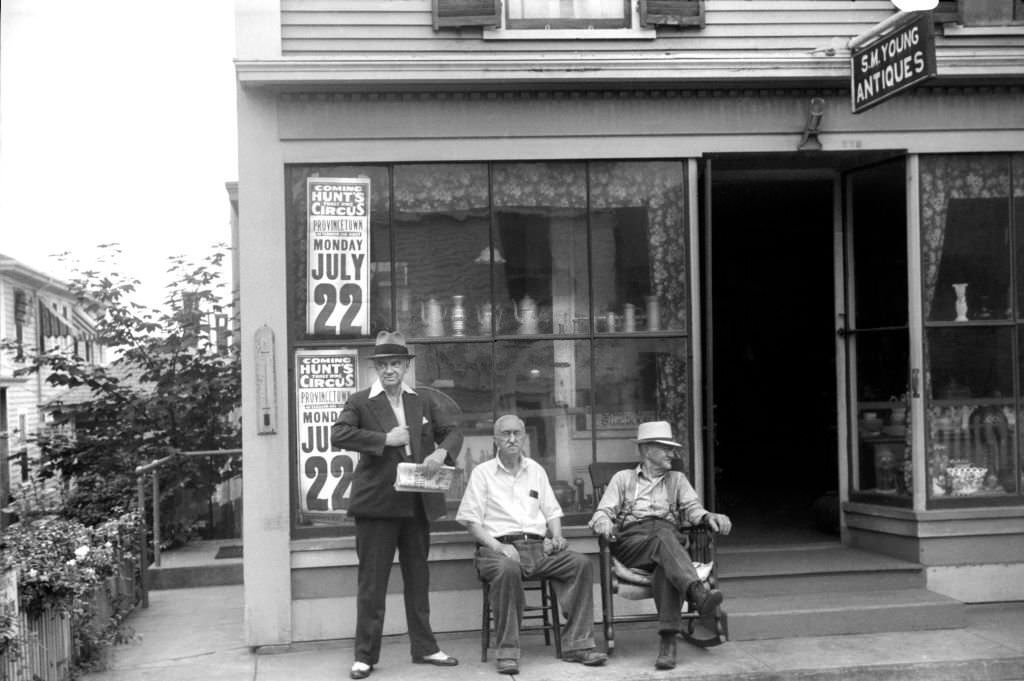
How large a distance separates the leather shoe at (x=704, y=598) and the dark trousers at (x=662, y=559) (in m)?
0.05

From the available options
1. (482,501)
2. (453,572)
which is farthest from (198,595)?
(482,501)

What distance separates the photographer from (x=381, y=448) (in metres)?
7.30

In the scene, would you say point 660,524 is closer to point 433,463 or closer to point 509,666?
point 509,666

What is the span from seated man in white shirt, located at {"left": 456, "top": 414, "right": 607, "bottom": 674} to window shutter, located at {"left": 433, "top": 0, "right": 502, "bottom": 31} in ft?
9.75

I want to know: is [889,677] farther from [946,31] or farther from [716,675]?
[946,31]

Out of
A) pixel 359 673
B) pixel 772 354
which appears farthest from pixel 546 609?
pixel 772 354

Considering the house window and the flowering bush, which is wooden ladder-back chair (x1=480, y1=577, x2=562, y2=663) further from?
the house window

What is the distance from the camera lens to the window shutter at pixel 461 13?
8445 mm

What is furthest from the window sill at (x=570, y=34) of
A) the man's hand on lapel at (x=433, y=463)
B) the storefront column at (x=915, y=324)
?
the man's hand on lapel at (x=433, y=463)

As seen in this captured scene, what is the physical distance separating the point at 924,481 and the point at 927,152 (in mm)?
2546

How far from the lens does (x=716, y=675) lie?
721 cm

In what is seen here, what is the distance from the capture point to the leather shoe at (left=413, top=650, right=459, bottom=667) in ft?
24.6

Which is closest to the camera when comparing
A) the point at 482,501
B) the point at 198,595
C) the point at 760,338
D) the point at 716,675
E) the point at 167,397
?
the point at 716,675

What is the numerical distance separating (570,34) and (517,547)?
12.5 feet
